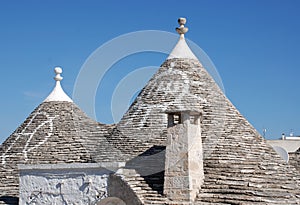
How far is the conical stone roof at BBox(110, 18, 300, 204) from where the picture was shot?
9.73 m

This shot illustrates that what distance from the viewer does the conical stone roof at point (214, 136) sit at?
A: 9734 millimetres

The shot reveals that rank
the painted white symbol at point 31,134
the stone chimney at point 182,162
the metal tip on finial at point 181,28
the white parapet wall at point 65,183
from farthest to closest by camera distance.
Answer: the painted white symbol at point 31,134 < the metal tip on finial at point 181,28 < the white parapet wall at point 65,183 < the stone chimney at point 182,162

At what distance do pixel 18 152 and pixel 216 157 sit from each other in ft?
17.8

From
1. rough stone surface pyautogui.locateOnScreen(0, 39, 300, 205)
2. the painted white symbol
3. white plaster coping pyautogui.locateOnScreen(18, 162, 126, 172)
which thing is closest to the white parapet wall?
white plaster coping pyautogui.locateOnScreen(18, 162, 126, 172)

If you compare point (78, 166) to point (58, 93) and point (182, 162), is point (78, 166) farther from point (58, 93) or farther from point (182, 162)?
point (58, 93)

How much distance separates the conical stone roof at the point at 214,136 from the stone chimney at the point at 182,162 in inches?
10.1

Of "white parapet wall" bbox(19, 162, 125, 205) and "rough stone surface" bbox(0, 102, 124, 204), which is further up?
"rough stone surface" bbox(0, 102, 124, 204)

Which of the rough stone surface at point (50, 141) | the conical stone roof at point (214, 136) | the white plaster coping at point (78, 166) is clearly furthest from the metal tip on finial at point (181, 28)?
the white plaster coping at point (78, 166)

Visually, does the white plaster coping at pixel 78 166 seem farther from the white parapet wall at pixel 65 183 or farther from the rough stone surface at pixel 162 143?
the rough stone surface at pixel 162 143

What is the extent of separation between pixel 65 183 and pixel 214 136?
9.67 feet

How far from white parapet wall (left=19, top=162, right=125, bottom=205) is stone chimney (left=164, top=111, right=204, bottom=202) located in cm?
92

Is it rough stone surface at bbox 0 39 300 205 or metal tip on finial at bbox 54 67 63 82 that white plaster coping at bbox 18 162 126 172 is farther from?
metal tip on finial at bbox 54 67 63 82

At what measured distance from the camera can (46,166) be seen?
11.1m

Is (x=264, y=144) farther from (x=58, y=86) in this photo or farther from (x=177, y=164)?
(x=58, y=86)
